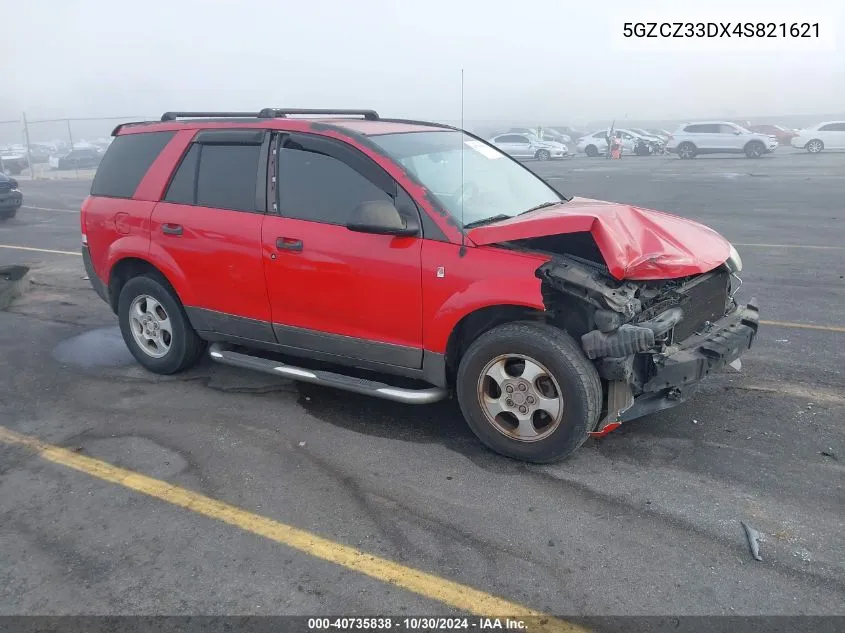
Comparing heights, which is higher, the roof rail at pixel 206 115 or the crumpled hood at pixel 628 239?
the roof rail at pixel 206 115

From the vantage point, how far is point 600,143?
36812 mm

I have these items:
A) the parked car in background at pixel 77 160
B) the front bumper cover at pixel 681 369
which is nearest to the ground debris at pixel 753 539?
the front bumper cover at pixel 681 369

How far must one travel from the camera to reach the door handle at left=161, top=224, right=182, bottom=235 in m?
5.02

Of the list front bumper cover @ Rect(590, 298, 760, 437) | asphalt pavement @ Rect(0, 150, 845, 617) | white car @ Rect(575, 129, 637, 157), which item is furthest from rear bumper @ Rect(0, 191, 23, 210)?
white car @ Rect(575, 129, 637, 157)

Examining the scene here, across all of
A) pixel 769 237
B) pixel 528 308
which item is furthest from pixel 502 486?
pixel 769 237

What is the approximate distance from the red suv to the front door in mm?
11

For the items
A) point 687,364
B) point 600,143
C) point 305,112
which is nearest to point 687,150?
→ point 600,143

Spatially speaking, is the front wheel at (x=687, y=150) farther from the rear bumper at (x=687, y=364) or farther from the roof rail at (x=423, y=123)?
the rear bumper at (x=687, y=364)

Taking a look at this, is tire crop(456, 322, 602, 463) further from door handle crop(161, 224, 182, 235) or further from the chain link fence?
the chain link fence

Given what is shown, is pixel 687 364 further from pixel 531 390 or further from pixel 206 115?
pixel 206 115

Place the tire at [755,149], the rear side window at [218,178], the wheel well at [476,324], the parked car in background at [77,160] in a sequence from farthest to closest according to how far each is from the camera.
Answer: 1. the parked car in background at [77,160]
2. the tire at [755,149]
3. the rear side window at [218,178]
4. the wheel well at [476,324]

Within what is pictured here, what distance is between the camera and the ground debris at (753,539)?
3152 millimetres

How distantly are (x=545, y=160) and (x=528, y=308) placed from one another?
32.3 m

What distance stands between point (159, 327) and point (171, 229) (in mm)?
841
